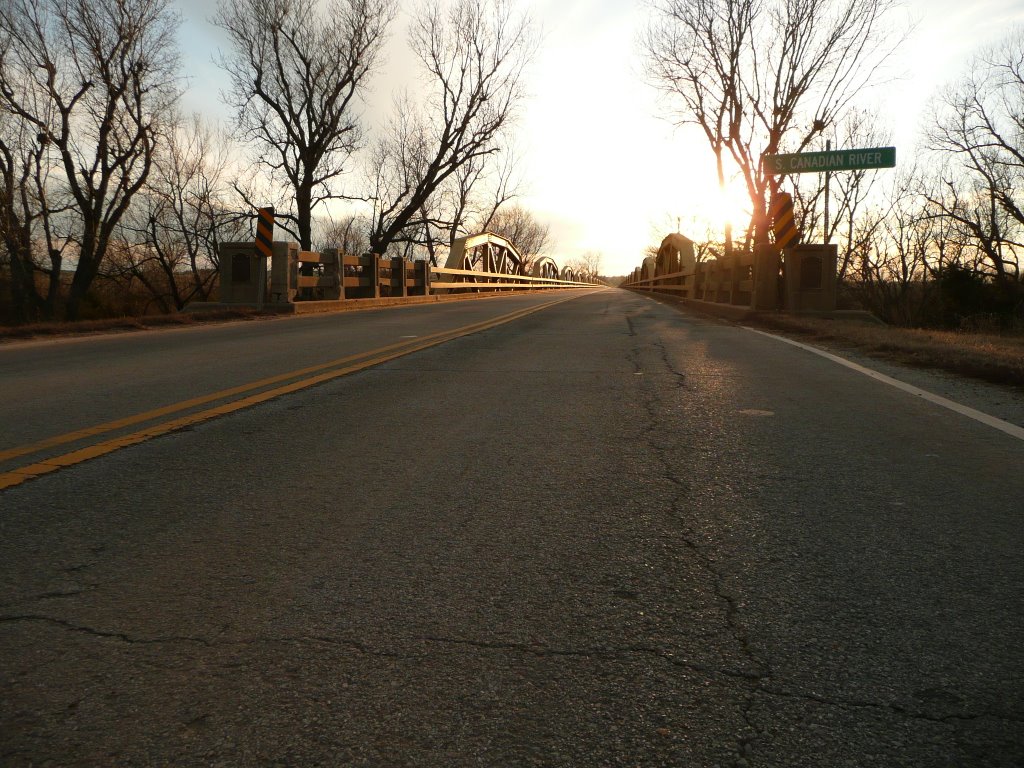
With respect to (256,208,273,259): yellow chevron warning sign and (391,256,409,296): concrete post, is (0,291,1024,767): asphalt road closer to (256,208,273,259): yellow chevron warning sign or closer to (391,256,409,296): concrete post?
(256,208,273,259): yellow chevron warning sign

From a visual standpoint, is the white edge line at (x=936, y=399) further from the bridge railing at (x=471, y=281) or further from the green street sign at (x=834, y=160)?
the bridge railing at (x=471, y=281)

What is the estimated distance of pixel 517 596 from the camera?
218 centimetres

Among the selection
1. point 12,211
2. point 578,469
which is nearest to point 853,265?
point 12,211

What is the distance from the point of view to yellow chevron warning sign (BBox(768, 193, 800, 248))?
14516 millimetres

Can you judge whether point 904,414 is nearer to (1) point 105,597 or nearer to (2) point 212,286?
(1) point 105,597

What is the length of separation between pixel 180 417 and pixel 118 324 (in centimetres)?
864

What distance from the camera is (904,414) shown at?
201 inches

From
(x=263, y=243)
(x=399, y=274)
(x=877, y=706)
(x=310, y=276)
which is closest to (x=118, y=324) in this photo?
(x=263, y=243)

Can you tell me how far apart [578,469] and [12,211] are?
Answer: 79.6 ft

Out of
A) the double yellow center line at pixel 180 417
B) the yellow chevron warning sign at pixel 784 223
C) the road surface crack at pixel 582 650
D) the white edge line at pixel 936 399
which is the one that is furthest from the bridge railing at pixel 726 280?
the road surface crack at pixel 582 650

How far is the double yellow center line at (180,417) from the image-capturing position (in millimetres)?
3576

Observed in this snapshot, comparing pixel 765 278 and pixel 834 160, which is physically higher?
pixel 834 160

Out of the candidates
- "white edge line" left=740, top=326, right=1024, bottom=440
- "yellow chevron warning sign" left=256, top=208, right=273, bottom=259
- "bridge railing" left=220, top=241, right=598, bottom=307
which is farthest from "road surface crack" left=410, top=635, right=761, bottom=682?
"yellow chevron warning sign" left=256, top=208, right=273, bottom=259

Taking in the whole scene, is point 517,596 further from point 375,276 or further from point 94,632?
point 375,276
